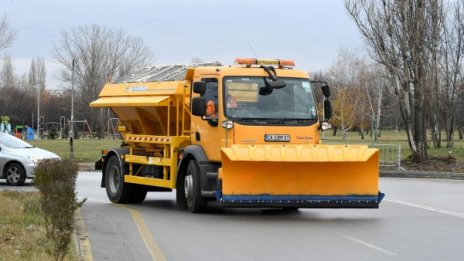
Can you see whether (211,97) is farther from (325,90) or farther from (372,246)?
(372,246)

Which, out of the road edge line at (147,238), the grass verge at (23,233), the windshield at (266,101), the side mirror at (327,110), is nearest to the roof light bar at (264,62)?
the windshield at (266,101)

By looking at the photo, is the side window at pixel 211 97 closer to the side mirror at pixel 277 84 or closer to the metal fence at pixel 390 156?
the side mirror at pixel 277 84

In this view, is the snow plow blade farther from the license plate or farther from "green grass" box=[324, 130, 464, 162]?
"green grass" box=[324, 130, 464, 162]

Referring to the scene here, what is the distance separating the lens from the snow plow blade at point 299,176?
14.4 m

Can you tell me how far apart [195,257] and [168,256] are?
359 mm

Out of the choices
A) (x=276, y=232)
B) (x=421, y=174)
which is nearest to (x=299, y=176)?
(x=276, y=232)

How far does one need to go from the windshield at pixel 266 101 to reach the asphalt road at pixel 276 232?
1.99 meters

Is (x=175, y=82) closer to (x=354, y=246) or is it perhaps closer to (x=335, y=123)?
(x=354, y=246)

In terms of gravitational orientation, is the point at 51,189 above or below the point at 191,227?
above

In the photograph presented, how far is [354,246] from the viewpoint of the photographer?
37.3 ft

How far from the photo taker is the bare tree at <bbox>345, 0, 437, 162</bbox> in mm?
33562

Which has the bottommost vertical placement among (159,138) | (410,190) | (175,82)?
(410,190)

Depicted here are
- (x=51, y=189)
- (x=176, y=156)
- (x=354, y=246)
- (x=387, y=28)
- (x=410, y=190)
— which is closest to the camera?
(x=51, y=189)

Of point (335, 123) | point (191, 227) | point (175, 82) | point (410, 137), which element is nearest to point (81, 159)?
point (410, 137)
